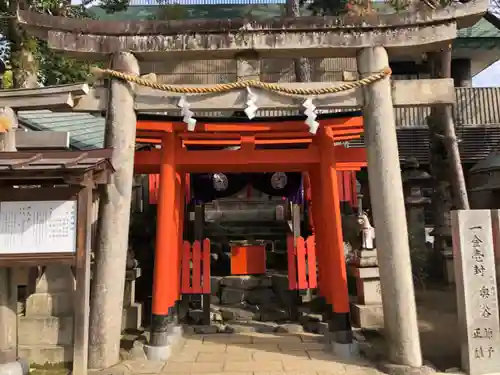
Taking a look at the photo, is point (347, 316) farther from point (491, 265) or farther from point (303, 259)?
point (491, 265)

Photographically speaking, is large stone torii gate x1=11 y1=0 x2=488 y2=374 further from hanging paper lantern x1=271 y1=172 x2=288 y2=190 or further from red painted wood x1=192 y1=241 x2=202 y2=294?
hanging paper lantern x1=271 y1=172 x2=288 y2=190

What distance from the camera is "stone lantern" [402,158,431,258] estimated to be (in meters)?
11.8

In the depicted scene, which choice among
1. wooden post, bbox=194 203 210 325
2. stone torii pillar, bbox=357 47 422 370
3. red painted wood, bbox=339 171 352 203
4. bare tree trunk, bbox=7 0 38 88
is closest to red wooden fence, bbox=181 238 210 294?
wooden post, bbox=194 203 210 325

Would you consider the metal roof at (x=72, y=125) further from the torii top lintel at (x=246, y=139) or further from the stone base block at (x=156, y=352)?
the stone base block at (x=156, y=352)

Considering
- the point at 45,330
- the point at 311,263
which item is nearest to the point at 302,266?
the point at 311,263

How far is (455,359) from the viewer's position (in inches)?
242

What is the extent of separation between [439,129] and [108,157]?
9.30 m

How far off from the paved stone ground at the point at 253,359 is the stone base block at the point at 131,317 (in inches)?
42.5

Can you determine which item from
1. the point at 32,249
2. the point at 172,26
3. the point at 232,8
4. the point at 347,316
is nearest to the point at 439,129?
the point at 347,316

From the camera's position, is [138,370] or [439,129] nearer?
[138,370]

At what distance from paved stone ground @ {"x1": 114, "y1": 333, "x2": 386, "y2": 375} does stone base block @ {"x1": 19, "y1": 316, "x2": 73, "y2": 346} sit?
945mm

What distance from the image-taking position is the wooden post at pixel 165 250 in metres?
6.51

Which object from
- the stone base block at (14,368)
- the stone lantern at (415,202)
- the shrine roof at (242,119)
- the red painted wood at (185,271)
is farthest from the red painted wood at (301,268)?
the stone lantern at (415,202)

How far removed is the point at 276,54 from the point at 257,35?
0.40 metres
